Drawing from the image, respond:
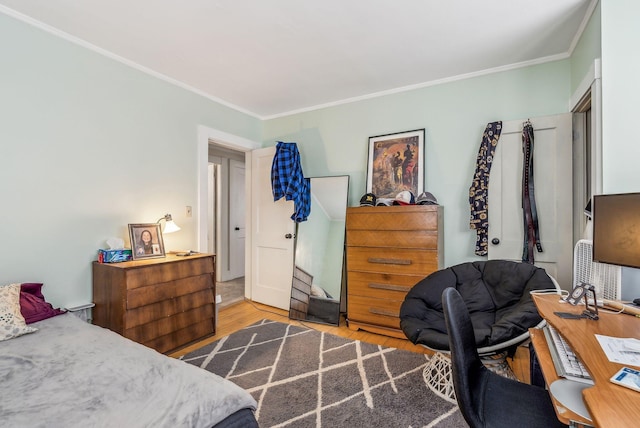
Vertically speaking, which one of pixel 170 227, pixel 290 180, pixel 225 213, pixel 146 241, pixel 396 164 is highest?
pixel 396 164

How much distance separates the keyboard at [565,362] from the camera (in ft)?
3.30

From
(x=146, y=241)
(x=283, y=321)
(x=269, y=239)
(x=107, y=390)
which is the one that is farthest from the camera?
(x=269, y=239)

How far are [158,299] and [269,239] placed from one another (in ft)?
5.28

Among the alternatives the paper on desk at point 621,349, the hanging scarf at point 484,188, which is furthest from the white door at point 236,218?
the paper on desk at point 621,349

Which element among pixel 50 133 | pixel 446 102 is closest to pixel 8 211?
pixel 50 133

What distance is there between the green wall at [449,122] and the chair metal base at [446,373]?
1.09m

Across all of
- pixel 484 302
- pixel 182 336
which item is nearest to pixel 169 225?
pixel 182 336

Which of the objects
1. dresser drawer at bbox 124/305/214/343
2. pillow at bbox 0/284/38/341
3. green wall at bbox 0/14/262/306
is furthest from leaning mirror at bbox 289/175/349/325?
pillow at bbox 0/284/38/341

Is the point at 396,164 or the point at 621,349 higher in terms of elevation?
the point at 396,164

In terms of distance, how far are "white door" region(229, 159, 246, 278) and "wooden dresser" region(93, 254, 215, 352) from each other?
2412 mm

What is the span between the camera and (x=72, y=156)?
7.39 ft

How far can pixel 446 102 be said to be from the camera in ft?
9.66

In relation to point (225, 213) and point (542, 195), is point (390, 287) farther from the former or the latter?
point (225, 213)

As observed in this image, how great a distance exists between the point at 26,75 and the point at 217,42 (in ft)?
4.33
